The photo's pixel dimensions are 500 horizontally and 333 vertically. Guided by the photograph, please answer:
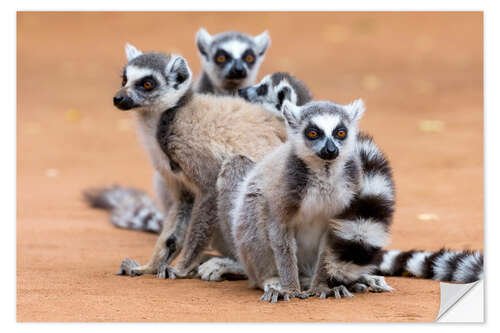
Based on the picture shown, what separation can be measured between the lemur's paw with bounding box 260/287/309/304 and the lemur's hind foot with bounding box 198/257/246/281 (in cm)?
92

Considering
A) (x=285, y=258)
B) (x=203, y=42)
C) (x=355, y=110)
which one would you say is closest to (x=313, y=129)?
(x=355, y=110)

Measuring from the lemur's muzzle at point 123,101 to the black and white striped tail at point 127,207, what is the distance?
184 cm

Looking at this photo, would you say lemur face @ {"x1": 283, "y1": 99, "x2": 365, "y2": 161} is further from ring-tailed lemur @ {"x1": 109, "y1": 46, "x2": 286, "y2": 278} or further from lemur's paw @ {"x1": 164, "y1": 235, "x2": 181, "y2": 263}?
lemur's paw @ {"x1": 164, "y1": 235, "x2": 181, "y2": 263}

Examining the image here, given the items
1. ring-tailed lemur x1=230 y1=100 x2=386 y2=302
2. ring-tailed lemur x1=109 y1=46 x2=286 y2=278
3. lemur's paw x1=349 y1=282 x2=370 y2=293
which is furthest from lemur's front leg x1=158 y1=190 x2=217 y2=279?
lemur's paw x1=349 y1=282 x2=370 y2=293

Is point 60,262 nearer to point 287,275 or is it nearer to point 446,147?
point 287,275

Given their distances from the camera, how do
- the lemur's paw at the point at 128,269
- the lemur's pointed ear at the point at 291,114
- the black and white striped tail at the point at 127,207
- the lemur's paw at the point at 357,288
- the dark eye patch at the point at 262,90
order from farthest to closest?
the black and white striped tail at the point at 127,207
the dark eye patch at the point at 262,90
the lemur's paw at the point at 128,269
the lemur's paw at the point at 357,288
the lemur's pointed ear at the point at 291,114

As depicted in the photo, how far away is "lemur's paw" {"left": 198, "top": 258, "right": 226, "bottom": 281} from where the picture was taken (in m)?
5.57

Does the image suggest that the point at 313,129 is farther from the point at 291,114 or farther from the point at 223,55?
the point at 223,55

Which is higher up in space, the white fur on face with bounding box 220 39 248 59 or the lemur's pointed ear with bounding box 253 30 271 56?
the lemur's pointed ear with bounding box 253 30 271 56

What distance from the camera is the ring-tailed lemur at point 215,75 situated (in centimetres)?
732

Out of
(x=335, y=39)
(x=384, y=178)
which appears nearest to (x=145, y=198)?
(x=384, y=178)

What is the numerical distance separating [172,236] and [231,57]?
7.31 ft

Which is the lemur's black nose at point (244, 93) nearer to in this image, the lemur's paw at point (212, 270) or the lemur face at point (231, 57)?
the lemur face at point (231, 57)

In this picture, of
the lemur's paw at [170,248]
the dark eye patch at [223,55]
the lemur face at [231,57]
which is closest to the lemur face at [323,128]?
the lemur's paw at [170,248]
